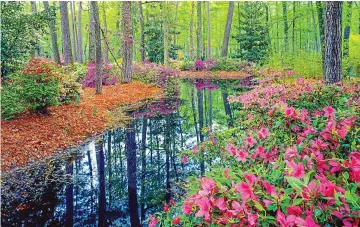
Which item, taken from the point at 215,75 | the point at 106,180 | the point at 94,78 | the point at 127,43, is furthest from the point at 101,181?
the point at 215,75

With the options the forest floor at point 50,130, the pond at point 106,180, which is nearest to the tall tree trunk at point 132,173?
the pond at point 106,180

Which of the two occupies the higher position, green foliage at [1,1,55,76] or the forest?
green foliage at [1,1,55,76]

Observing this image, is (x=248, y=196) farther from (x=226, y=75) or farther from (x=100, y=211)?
(x=226, y=75)

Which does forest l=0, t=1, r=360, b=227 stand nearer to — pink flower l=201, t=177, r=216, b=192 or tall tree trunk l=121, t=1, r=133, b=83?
pink flower l=201, t=177, r=216, b=192

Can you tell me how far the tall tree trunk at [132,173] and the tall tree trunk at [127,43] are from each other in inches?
264

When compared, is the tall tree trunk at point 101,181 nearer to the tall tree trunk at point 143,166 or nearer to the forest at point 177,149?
the forest at point 177,149

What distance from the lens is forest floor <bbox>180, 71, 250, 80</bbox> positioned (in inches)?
874

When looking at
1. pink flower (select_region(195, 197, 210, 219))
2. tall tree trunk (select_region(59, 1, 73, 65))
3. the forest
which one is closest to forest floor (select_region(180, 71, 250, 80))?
the forest

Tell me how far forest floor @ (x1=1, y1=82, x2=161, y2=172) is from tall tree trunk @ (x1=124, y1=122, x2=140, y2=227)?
87cm

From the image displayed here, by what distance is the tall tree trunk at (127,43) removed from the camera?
47.0ft

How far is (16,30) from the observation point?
789cm

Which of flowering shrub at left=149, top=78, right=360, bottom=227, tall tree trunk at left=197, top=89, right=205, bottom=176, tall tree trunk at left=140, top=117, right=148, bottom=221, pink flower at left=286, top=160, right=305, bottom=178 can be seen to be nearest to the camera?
flowering shrub at left=149, top=78, right=360, bottom=227

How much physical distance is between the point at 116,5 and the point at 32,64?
20.2 meters

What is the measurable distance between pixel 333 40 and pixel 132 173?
524 centimetres
